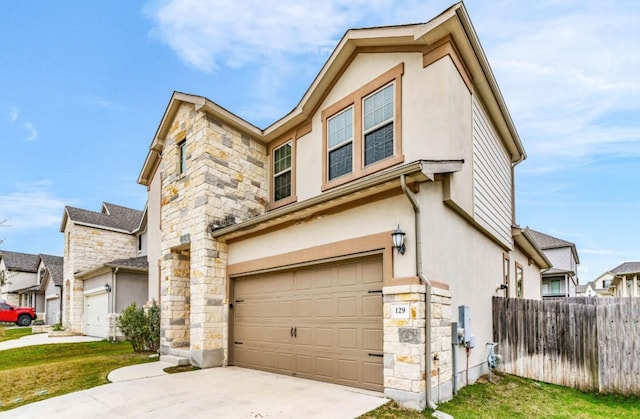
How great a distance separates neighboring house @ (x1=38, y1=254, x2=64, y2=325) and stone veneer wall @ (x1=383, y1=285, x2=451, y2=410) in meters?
27.5

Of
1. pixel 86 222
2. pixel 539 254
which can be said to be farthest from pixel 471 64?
pixel 86 222

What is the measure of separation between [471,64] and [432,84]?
1.40 meters

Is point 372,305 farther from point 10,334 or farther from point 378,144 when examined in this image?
point 10,334

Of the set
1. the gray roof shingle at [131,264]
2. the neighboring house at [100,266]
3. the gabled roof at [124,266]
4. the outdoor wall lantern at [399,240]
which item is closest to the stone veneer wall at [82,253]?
the neighboring house at [100,266]

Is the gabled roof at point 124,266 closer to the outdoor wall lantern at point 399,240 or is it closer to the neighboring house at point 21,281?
the outdoor wall lantern at point 399,240

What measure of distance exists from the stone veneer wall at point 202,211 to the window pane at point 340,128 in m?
2.68

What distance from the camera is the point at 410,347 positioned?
19.0 feet

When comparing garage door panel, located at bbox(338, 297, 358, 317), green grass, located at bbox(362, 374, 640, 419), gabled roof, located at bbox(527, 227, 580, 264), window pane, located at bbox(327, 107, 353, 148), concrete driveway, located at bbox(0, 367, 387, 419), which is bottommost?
green grass, located at bbox(362, 374, 640, 419)

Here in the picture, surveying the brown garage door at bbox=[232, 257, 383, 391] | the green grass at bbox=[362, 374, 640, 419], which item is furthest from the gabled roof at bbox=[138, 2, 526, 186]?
the green grass at bbox=[362, 374, 640, 419]

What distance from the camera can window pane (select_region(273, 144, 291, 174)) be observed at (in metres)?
11.2

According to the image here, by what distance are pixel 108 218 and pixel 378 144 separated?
72.7 ft

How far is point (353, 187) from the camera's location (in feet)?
21.4

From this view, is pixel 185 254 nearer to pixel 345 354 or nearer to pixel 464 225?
pixel 345 354

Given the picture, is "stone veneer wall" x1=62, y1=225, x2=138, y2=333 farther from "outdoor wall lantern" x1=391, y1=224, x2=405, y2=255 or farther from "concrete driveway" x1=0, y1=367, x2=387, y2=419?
"outdoor wall lantern" x1=391, y1=224, x2=405, y2=255
